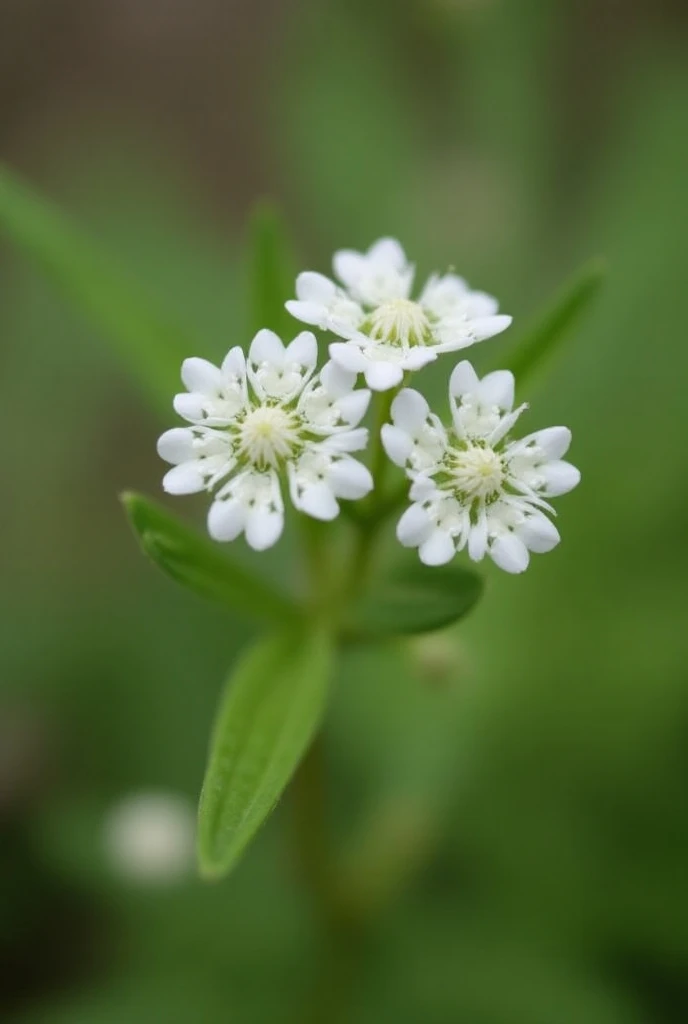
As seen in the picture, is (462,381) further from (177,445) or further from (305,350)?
(177,445)

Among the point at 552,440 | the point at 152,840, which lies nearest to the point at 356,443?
the point at 552,440

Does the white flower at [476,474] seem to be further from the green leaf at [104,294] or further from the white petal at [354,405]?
the green leaf at [104,294]

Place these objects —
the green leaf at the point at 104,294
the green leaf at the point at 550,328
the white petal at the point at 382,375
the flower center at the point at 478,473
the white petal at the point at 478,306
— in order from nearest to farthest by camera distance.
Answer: the white petal at the point at 382,375 → the flower center at the point at 478,473 → the white petal at the point at 478,306 → the green leaf at the point at 550,328 → the green leaf at the point at 104,294

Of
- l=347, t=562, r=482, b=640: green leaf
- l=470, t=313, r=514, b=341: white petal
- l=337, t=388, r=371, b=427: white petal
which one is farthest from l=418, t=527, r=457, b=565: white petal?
l=470, t=313, r=514, b=341: white petal

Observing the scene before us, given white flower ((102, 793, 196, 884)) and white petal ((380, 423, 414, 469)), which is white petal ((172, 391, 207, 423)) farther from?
white flower ((102, 793, 196, 884))

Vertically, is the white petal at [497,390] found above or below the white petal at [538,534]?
above

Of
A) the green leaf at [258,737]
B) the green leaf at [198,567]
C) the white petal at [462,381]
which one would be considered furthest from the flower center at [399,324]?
the green leaf at [258,737]

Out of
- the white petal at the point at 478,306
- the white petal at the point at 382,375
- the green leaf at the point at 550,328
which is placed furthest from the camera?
the green leaf at the point at 550,328
